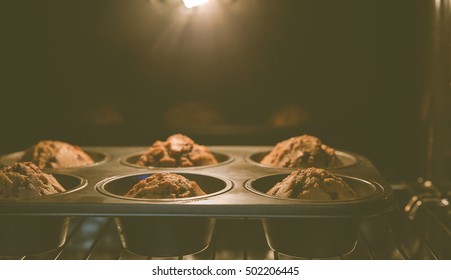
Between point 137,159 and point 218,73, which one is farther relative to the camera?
point 218,73

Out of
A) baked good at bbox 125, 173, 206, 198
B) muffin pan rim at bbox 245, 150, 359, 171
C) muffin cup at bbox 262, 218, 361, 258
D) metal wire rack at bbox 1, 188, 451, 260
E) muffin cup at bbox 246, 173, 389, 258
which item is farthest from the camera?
metal wire rack at bbox 1, 188, 451, 260

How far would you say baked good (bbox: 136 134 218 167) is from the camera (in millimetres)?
2832

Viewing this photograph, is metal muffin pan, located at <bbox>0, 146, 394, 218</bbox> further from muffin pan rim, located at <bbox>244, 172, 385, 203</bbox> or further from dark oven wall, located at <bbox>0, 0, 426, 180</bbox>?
dark oven wall, located at <bbox>0, 0, 426, 180</bbox>

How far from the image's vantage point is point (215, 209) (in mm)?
2021

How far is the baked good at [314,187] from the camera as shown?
2.24 m

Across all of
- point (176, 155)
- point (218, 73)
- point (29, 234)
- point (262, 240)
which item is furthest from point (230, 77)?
point (29, 234)

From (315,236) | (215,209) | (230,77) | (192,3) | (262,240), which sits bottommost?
(262,240)

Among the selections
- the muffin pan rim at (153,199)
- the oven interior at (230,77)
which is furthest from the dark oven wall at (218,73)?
the muffin pan rim at (153,199)

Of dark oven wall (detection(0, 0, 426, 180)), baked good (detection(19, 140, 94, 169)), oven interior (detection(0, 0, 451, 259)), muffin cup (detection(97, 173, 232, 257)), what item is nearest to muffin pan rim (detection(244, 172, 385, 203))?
muffin cup (detection(97, 173, 232, 257))

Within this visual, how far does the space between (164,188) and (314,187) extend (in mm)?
576

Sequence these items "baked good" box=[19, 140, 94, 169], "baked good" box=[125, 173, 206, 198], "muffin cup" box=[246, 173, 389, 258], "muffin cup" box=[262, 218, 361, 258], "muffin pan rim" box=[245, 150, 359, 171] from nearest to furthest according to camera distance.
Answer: "muffin cup" box=[246, 173, 389, 258] → "muffin cup" box=[262, 218, 361, 258] → "baked good" box=[125, 173, 206, 198] → "muffin pan rim" box=[245, 150, 359, 171] → "baked good" box=[19, 140, 94, 169]

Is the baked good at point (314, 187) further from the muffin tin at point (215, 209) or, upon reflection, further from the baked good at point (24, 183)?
the baked good at point (24, 183)

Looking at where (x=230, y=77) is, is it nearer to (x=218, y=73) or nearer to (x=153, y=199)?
(x=218, y=73)

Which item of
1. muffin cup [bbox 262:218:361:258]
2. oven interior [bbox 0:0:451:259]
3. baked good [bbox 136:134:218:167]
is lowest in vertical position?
muffin cup [bbox 262:218:361:258]
